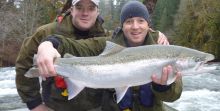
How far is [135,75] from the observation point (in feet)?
10.3

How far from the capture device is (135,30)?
351 centimetres

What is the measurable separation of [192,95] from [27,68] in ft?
32.6

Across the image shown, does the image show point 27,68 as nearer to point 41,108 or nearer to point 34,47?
point 34,47

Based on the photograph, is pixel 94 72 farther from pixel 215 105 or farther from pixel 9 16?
pixel 9 16

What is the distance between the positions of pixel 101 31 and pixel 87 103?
2.82 ft

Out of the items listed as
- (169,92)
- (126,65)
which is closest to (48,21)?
(169,92)

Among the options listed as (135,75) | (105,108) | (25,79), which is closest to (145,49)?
(135,75)

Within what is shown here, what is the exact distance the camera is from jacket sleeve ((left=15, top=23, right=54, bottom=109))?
4395mm

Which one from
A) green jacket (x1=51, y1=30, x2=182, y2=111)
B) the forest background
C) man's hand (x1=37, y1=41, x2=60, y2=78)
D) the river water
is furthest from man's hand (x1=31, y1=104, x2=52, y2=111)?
the forest background

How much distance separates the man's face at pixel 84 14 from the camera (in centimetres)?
395

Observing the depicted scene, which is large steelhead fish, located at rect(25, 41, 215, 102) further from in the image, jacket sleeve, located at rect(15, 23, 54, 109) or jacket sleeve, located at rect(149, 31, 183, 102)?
jacket sleeve, located at rect(15, 23, 54, 109)

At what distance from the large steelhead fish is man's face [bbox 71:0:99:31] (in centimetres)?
83

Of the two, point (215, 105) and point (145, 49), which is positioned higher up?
point (145, 49)

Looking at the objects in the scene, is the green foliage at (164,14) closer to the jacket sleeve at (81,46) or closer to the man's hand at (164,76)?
the jacket sleeve at (81,46)
